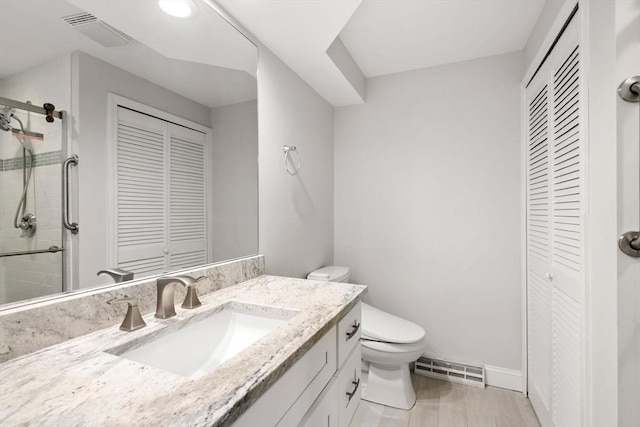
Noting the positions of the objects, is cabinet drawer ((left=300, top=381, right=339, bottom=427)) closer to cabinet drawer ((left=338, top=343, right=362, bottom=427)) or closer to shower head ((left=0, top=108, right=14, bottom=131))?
cabinet drawer ((left=338, top=343, right=362, bottom=427))

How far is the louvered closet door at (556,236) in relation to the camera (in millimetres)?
1210

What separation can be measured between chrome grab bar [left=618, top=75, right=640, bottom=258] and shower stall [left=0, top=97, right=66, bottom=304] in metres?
1.64

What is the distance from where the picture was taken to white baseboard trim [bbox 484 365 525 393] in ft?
6.69

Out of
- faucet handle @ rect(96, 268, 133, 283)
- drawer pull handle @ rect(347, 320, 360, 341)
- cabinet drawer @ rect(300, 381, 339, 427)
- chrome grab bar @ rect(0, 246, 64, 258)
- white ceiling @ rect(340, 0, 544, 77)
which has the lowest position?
cabinet drawer @ rect(300, 381, 339, 427)

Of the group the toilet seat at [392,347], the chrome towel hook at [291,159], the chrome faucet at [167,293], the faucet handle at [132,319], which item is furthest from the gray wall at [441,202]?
the faucet handle at [132,319]

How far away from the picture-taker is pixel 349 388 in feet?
3.91

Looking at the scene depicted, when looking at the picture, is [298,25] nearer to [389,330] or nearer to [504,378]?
[389,330]

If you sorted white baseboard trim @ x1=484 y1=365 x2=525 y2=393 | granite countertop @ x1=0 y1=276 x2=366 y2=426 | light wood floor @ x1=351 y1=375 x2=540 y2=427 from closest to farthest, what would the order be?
1. granite countertop @ x1=0 y1=276 x2=366 y2=426
2. light wood floor @ x1=351 y1=375 x2=540 y2=427
3. white baseboard trim @ x1=484 y1=365 x2=525 y2=393

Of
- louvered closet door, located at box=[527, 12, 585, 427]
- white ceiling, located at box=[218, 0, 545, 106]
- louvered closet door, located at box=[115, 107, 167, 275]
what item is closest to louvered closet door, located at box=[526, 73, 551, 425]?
louvered closet door, located at box=[527, 12, 585, 427]

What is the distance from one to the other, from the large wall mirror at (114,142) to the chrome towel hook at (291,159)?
0.40 meters

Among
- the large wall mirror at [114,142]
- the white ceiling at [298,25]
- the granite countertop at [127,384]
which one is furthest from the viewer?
the white ceiling at [298,25]

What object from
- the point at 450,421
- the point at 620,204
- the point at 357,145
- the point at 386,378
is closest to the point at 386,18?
the point at 357,145

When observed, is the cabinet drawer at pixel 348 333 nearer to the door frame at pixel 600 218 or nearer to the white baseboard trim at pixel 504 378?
the door frame at pixel 600 218

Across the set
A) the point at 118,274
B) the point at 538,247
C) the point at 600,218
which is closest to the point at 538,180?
the point at 538,247
